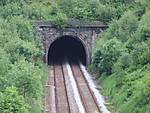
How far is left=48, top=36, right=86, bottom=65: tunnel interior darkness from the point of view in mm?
66188

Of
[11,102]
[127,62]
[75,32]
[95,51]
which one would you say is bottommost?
[75,32]

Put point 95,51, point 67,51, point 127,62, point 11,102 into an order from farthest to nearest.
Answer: point 67,51 < point 95,51 < point 127,62 < point 11,102

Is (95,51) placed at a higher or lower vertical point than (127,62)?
lower

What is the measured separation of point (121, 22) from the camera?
57438 millimetres

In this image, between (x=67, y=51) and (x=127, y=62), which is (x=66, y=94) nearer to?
(x=127, y=62)

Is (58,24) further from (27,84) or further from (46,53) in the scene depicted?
(27,84)

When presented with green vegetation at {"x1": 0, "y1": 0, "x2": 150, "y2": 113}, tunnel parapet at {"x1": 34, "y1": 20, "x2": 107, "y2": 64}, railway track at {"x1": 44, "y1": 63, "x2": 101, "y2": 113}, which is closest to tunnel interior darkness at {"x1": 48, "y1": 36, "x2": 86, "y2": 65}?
tunnel parapet at {"x1": 34, "y1": 20, "x2": 107, "y2": 64}

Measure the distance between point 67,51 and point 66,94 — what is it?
26.2m

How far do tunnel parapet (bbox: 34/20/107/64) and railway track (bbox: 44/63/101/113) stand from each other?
3.90m

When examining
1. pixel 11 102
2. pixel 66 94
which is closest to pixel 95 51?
pixel 66 94

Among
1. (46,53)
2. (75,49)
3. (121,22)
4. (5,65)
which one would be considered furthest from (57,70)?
(5,65)

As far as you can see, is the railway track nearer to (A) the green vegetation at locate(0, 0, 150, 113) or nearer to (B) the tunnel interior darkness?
(A) the green vegetation at locate(0, 0, 150, 113)

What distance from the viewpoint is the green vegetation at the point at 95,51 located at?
37.0 meters

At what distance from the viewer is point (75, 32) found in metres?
61.3
